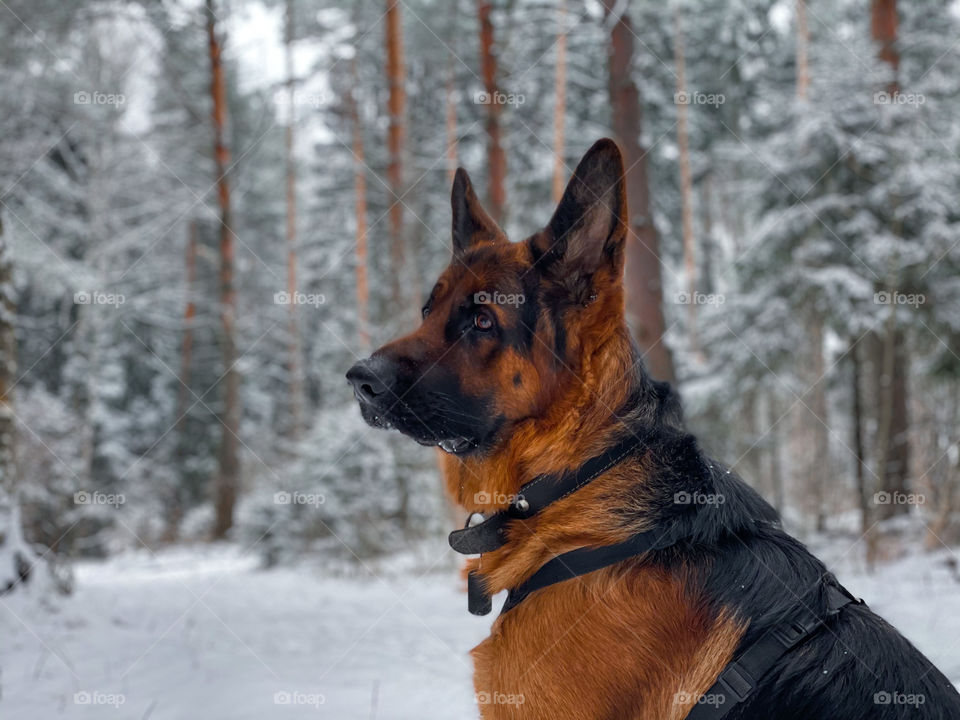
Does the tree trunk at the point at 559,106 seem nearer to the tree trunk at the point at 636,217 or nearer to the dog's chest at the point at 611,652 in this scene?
the tree trunk at the point at 636,217

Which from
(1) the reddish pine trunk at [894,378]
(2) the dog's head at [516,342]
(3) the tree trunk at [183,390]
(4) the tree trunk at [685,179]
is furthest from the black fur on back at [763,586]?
(4) the tree trunk at [685,179]

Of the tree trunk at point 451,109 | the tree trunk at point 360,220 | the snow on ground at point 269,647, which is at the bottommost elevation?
the snow on ground at point 269,647

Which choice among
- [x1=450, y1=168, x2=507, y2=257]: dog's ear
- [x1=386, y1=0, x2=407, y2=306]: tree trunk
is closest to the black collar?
[x1=450, y1=168, x2=507, y2=257]: dog's ear

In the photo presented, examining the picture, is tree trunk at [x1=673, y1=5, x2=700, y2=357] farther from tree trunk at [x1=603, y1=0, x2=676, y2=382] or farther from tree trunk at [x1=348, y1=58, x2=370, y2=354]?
tree trunk at [x1=603, y1=0, x2=676, y2=382]

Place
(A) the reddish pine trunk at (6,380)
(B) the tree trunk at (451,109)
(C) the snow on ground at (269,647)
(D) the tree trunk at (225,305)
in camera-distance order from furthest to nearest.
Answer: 1. (B) the tree trunk at (451,109)
2. (D) the tree trunk at (225,305)
3. (A) the reddish pine trunk at (6,380)
4. (C) the snow on ground at (269,647)

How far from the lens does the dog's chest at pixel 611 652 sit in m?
2.11

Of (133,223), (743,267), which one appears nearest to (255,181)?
(133,223)

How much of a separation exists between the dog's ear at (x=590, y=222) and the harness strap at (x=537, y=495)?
685 mm

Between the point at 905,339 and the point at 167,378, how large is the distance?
19.5 metres

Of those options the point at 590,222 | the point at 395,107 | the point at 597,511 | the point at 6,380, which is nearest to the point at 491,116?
the point at 395,107

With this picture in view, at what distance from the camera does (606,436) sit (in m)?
2.53

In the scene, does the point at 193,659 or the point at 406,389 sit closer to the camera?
the point at 406,389

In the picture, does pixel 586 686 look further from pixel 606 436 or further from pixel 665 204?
pixel 665 204

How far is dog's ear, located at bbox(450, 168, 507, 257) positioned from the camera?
3.26 m
